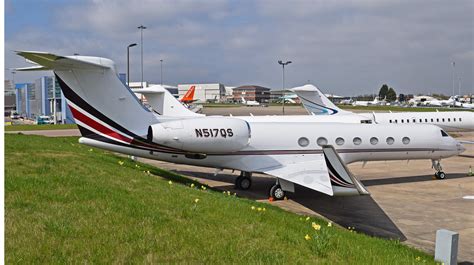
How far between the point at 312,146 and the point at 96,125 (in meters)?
6.35

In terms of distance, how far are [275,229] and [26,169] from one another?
535 centimetres

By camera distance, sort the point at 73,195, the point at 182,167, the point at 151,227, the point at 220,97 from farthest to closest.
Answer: the point at 220,97, the point at 182,167, the point at 73,195, the point at 151,227

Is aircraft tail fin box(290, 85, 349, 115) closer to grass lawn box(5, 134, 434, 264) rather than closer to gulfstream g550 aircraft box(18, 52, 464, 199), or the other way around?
gulfstream g550 aircraft box(18, 52, 464, 199)

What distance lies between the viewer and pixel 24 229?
17.6 ft

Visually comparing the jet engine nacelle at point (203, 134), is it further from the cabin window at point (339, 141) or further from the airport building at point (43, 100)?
the airport building at point (43, 100)

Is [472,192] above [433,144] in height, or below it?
below

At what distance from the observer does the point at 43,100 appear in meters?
66.1

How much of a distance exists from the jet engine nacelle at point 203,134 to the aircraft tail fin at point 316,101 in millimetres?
18910

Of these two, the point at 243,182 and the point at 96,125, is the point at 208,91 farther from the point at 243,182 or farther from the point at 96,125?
the point at 96,125

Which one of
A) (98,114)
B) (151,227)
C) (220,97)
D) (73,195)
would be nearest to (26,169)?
(73,195)

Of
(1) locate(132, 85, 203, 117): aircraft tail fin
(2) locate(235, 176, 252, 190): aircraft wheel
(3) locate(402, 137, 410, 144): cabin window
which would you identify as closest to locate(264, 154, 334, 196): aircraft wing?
(2) locate(235, 176, 252, 190): aircraft wheel

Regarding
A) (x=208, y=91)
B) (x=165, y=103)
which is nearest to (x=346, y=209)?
(x=165, y=103)

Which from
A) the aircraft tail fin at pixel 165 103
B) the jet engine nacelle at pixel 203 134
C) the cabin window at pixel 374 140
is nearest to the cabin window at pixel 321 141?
the cabin window at pixel 374 140

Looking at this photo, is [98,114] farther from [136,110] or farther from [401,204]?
[401,204]
